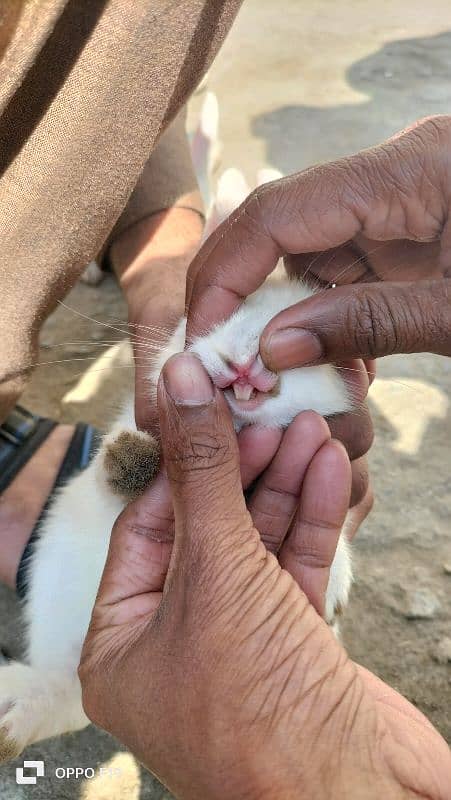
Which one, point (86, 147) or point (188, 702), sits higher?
point (86, 147)

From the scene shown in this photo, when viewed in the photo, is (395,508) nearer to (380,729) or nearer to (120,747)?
(120,747)

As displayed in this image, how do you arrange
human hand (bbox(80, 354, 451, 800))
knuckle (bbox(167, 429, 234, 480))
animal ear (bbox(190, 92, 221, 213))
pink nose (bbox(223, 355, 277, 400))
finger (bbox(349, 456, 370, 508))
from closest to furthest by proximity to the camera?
1. human hand (bbox(80, 354, 451, 800))
2. knuckle (bbox(167, 429, 234, 480))
3. pink nose (bbox(223, 355, 277, 400))
4. finger (bbox(349, 456, 370, 508))
5. animal ear (bbox(190, 92, 221, 213))

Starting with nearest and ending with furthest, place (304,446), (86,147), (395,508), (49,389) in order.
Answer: (304,446), (86,147), (395,508), (49,389)

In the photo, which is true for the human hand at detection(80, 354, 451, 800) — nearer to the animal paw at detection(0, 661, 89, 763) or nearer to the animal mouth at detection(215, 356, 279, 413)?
→ the animal mouth at detection(215, 356, 279, 413)

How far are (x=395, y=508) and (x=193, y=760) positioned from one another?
3.85 feet

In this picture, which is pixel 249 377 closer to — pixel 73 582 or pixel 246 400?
pixel 246 400

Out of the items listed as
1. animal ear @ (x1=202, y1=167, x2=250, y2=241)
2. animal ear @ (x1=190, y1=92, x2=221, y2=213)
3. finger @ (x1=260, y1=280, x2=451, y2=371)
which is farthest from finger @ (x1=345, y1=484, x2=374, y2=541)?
animal ear @ (x1=190, y1=92, x2=221, y2=213)

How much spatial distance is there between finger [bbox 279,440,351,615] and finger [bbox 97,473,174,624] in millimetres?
203

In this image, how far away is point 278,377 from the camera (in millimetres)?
1083

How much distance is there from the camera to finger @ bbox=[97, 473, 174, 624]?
924mm

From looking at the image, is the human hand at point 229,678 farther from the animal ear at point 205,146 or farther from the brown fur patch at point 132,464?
the animal ear at point 205,146

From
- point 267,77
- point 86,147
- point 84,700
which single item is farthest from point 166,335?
point 267,77

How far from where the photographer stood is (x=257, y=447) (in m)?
1.11

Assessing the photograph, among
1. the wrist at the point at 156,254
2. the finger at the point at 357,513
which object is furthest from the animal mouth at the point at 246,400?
the wrist at the point at 156,254
